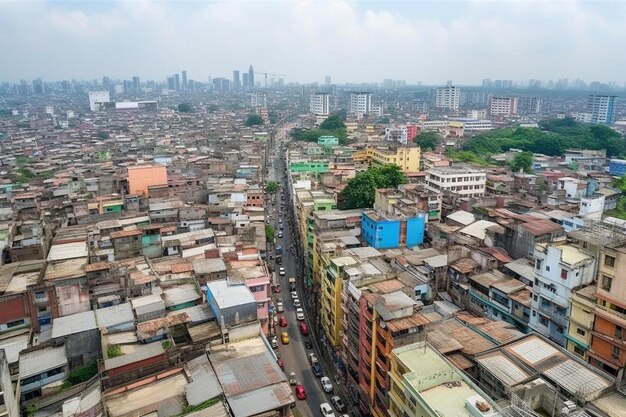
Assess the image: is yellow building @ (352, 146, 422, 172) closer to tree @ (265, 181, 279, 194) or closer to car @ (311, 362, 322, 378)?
tree @ (265, 181, 279, 194)

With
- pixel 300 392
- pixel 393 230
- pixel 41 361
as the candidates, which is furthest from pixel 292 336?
pixel 41 361

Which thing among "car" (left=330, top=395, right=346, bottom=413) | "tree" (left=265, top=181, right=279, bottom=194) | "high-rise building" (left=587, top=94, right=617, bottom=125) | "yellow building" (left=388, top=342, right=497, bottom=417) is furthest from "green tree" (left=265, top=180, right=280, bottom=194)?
"high-rise building" (left=587, top=94, right=617, bottom=125)

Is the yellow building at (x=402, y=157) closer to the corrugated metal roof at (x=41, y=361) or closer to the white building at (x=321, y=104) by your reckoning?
the corrugated metal roof at (x=41, y=361)

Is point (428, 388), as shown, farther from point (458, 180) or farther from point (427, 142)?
point (427, 142)

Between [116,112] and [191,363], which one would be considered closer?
[191,363]

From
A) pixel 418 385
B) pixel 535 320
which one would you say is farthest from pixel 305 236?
pixel 418 385

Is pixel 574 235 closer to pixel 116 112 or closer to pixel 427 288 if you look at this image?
pixel 427 288
